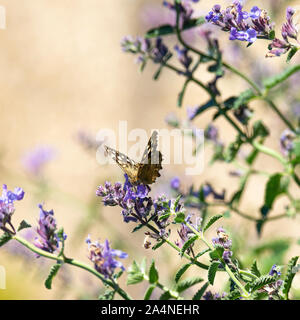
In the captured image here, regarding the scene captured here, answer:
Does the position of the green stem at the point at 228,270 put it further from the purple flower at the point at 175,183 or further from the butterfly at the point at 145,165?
the purple flower at the point at 175,183

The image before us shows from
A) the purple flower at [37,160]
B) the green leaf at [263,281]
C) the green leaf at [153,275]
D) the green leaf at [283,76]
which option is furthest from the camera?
the purple flower at [37,160]

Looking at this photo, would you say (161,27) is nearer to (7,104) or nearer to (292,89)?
(292,89)

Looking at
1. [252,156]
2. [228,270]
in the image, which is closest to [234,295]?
[228,270]

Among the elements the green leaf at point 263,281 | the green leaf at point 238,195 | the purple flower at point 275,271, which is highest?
the green leaf at point 238,195

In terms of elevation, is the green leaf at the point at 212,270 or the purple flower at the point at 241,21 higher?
the purple flower at the point at 241,21

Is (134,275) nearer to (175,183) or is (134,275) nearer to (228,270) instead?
(228,270)

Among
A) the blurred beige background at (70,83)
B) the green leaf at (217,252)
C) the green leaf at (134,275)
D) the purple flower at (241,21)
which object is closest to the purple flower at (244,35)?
the purple flower at (241,21)

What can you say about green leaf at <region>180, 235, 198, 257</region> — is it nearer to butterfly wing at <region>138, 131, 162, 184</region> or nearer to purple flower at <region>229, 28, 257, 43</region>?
butterfly wing at <region>138, 131, 162, 184</region>
